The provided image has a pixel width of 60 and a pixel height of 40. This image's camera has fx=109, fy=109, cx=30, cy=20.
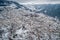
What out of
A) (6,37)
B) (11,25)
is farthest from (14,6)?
(6,37)

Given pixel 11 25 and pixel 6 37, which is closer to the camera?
pixel 6 37

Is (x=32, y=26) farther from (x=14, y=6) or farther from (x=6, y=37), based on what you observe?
(x=14, y=6)

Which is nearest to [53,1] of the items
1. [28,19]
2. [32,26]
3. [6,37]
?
[28,19]

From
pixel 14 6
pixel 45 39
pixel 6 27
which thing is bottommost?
pixel 45 39

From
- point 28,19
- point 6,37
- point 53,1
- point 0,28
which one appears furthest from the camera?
point 53,1

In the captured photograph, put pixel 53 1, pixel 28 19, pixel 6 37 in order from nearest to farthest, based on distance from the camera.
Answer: pixel 6 37 < pixel 28 19 < pixel 53 1

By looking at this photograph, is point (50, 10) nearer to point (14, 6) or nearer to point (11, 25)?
point (14, 6)

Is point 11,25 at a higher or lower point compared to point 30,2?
lower
